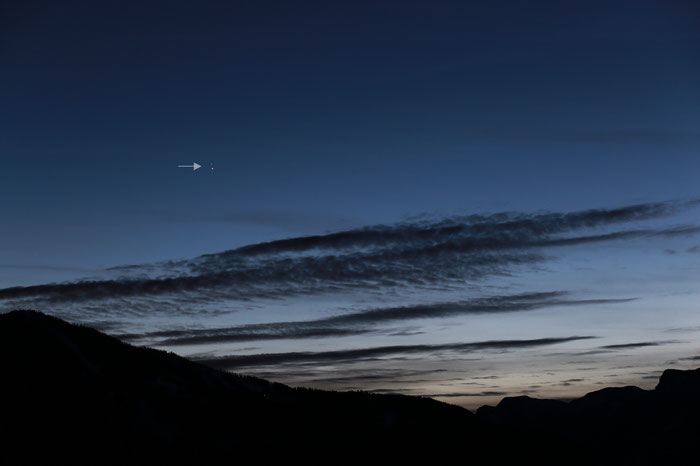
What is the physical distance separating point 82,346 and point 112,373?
5.25m

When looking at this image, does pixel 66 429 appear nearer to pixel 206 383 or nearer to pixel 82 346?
pixel 82 346

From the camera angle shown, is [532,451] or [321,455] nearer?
[321,455]

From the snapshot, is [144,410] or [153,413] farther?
[153,413]

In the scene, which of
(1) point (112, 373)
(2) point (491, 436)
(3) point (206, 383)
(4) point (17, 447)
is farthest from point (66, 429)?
(2) point (491, 436)

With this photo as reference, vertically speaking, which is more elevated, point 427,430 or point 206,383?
point 206,383

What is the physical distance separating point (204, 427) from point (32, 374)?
1949 centimetres

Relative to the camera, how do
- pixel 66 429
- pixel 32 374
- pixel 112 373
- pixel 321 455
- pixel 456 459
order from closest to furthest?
pixel 66 429 → pixel 32 374 → pixel 112 373 → pixel 321 455 → pixel 456 459

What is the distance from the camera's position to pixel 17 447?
173ft

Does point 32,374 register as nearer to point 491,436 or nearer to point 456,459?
point 456,459

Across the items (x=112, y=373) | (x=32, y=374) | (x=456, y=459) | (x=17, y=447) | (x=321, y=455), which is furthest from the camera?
(x=456, y=459)

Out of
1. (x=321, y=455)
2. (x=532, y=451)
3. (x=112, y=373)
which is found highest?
(x=112, y=373)

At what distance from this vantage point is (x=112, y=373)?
6944cm

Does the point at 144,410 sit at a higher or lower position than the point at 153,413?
higher

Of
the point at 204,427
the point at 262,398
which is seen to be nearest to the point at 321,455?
the point at 262,398
